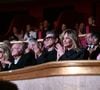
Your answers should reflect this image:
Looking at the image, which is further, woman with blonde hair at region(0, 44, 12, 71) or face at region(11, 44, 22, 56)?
woman with blonde hair at region(0, 44, 12, 71)

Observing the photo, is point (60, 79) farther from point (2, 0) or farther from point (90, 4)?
point (2, 0)

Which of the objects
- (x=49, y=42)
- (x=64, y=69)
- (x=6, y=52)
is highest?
(x=49, y=42)

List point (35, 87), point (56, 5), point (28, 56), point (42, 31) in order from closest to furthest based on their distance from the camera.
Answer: point (35, 87), point (28, 56), point (42, 31), point (56, 5)

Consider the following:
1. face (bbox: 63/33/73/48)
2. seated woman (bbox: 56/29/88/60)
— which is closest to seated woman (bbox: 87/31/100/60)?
seated woman (bbox: 56/29/88/60)

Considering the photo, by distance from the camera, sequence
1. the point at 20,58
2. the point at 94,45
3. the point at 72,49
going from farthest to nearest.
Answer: the point at 20,58 < the point at 94,45 < the point at 72,49

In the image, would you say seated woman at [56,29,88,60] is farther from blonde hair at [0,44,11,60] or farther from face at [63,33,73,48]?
blonde hair at [0,44,11,60]

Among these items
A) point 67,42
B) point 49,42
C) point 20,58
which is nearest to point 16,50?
point 20,58

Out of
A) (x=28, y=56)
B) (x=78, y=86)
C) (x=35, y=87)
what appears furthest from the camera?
(x=28, y=56)

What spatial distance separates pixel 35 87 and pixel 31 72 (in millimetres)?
152

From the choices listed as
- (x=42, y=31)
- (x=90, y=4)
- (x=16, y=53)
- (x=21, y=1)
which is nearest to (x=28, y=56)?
(x=16, y=53)

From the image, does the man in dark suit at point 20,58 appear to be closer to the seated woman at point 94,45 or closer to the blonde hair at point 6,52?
the blonde hair at point 6,52

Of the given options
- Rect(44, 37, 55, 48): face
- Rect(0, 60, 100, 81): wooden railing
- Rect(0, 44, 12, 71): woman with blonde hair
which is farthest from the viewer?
Rect(0, 44, 12, 71): woman with blonde hair

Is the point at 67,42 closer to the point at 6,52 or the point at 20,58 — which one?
the point at 20,58

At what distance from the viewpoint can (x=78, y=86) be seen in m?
2.84
